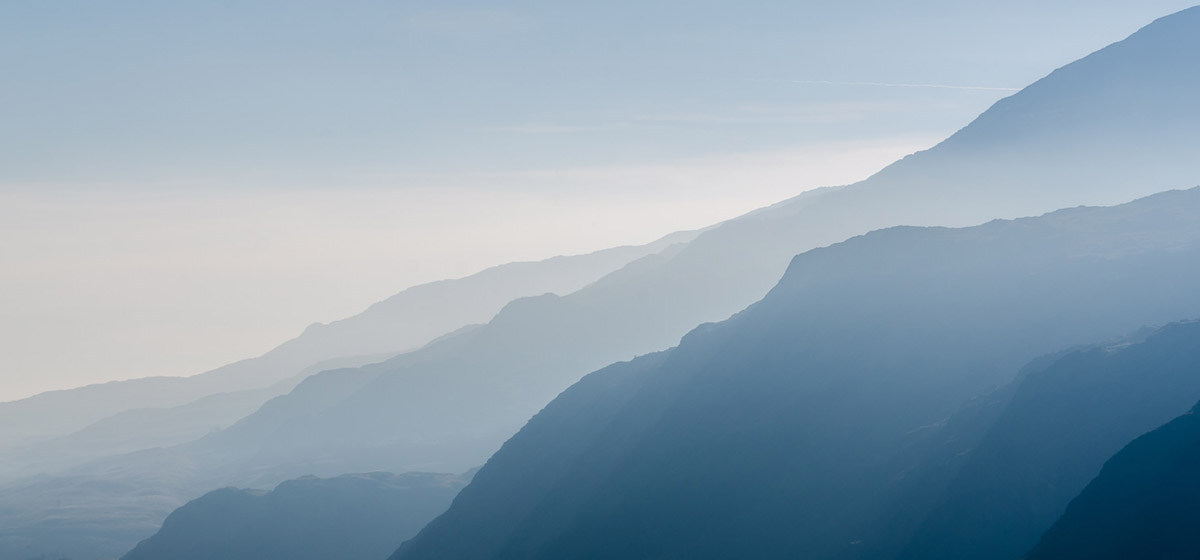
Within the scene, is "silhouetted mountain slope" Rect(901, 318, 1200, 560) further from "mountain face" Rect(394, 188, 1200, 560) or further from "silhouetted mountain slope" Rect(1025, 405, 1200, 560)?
"silhouetted mountain slope" Rect(1025, 405, 1200, 560)

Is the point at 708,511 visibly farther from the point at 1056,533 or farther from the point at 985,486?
the point at 1056,533

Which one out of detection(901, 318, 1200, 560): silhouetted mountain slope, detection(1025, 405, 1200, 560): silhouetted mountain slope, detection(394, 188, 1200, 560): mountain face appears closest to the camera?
detection(1025, 405, 1200, 560): silhouetted mountain slope

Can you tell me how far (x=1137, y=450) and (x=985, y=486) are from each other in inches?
1040

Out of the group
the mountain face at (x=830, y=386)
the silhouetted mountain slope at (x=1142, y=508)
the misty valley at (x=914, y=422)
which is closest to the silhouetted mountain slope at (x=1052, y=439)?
the misty valley at (x=914, y=422)

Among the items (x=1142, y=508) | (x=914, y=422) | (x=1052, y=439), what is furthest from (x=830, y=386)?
(x=1142, y=508)

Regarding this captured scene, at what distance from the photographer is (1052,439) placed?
11081cm

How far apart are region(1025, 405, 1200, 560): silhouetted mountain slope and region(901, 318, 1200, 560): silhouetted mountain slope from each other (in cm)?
2055

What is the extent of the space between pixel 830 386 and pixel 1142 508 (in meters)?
73.9

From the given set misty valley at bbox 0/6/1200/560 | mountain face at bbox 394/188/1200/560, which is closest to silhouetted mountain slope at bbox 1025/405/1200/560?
misty valley at bbox 0/6/1200/560

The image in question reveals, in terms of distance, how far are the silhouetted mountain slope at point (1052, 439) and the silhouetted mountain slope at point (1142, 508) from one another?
2055cm

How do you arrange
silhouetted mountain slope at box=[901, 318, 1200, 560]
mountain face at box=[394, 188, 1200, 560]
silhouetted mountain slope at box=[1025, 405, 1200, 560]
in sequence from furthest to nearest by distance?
mountain face at box=[394, 188, 1200, 560] → silhouetted mountain slope at box=[901, 318, 1200, 560] → silhouetted mountain slope at box=[1025, 405, 1200, 560]

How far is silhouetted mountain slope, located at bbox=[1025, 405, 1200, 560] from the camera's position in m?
72.2

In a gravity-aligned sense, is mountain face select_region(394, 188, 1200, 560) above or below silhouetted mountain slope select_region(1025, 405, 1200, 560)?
above

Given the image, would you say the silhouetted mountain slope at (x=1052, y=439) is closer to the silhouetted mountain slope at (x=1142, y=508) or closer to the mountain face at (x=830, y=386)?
the mountain face at (x=830, y=386)
